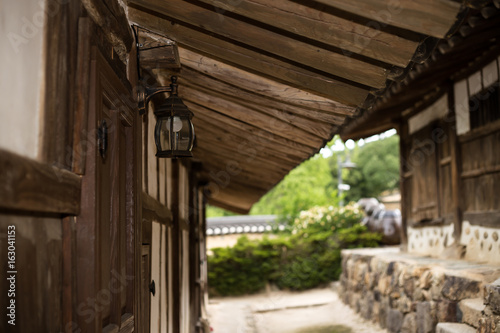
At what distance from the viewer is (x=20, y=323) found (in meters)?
1.43

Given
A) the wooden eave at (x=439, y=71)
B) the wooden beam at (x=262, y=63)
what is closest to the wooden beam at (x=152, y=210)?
the wooden beam at (x=262, y=63)

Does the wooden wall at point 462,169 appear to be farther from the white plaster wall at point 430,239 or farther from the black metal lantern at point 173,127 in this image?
the black metal lantern at point 173,127

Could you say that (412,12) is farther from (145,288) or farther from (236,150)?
(236,150)

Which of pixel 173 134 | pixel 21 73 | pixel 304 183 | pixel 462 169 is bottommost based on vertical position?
pixel 21 73

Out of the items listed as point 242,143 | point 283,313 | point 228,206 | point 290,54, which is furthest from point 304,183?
point 290,54

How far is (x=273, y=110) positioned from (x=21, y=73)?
261cm

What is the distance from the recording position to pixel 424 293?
710cm

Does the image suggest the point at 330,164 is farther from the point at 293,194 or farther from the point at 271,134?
the point at 271,134

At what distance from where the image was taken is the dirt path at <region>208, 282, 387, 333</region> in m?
11.1

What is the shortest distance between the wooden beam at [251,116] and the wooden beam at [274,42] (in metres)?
1.18

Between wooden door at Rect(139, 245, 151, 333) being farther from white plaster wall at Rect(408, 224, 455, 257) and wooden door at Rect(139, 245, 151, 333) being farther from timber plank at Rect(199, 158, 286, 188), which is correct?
white plaster wall at Rect(408, 224, 455, 257)

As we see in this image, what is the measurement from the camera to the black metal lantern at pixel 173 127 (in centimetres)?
336

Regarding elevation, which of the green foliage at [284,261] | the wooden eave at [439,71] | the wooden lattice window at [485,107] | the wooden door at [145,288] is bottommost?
the green foliage at [284,261]

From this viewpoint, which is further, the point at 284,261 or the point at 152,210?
the point at 284,261
